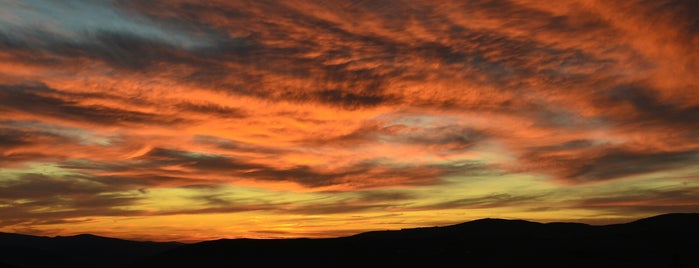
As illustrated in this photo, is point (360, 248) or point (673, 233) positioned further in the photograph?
point (673, 233)

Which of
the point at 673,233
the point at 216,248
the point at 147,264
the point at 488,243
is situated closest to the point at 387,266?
the point at 488,243

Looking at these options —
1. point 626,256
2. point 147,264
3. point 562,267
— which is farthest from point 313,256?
point 626,256

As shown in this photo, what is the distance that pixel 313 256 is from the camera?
133875 mm

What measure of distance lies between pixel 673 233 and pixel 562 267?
6430 centimetres

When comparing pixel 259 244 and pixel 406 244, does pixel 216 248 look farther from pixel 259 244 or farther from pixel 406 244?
pixel 406 244

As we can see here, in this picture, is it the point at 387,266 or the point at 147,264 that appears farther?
the point at 147,264

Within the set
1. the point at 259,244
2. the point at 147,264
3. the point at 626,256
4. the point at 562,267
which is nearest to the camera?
the point at 562,267

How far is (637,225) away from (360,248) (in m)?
104

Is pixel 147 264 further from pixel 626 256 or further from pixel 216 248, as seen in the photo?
pixel 626 256

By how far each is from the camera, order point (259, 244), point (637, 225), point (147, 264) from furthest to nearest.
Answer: point (637, 225) → point (259, 244) → point (147, 264)

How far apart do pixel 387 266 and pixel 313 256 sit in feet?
67.8

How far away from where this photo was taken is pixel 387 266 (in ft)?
395

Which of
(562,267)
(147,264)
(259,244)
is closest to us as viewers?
(562,267)

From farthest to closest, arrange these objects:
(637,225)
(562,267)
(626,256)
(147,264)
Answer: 1. (637,225)
2. (147,264)
3. (626,256)
4. (562,267)
